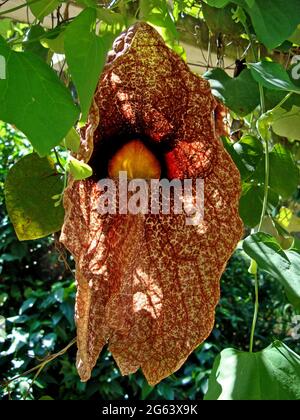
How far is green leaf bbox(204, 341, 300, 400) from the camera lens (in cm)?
70

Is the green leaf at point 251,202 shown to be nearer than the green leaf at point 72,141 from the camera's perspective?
No

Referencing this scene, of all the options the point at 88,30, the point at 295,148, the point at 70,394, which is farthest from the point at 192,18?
the point at 70,394

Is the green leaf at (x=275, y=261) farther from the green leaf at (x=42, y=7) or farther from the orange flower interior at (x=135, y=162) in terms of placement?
the green leaf at (x=42, y=7)

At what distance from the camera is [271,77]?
68cm

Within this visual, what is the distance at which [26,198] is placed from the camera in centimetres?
89

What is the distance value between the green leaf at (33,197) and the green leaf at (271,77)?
319 mm

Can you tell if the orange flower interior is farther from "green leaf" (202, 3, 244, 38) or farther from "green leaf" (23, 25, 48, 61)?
"green leaf" (202, 3, 244, 38)

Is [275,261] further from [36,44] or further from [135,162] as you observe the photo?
[36,44]

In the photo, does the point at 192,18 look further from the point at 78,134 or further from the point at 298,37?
the point at 78,134

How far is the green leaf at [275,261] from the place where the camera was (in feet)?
2.23

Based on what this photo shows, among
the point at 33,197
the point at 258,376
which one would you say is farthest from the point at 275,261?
the point at 33,197

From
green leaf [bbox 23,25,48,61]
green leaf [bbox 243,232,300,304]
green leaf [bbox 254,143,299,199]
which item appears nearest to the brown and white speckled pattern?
green leaf [bbox 243,232,300,304]

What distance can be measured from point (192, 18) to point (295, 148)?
323 millimetres

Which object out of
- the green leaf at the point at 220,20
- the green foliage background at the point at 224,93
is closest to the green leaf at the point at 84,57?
the green foliage background at the point at 224,93
